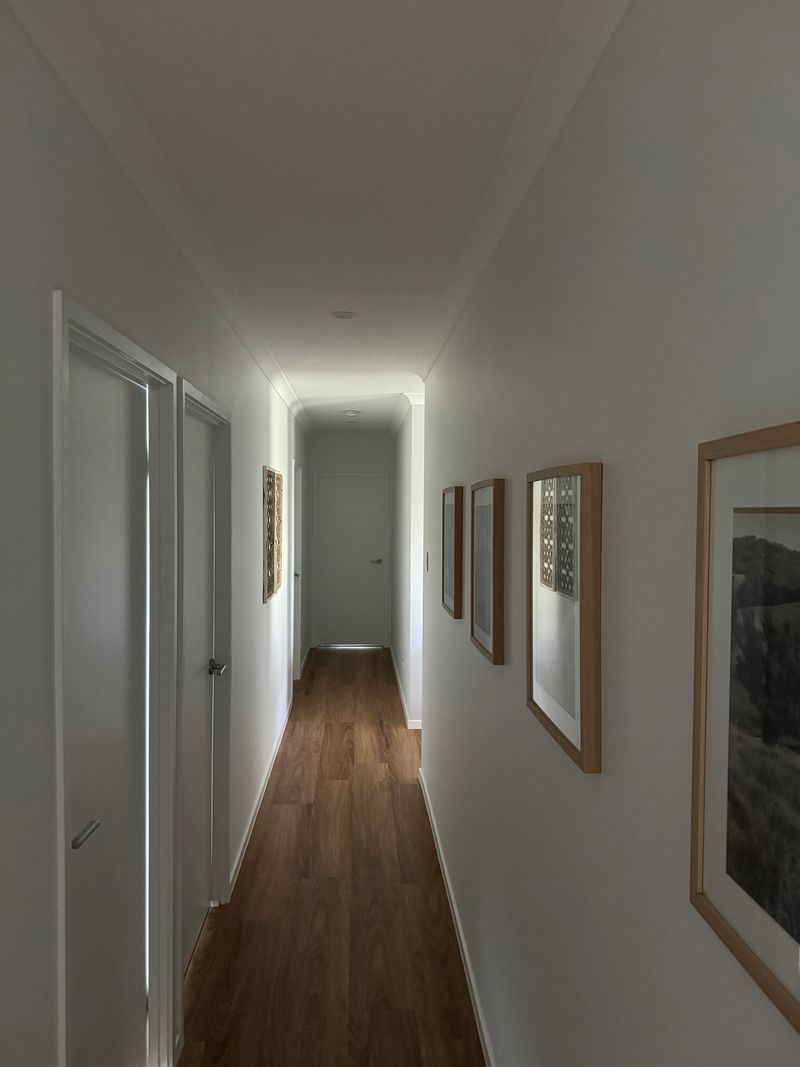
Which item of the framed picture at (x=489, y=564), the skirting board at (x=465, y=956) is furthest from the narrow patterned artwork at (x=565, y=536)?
the skirting board at (x=465, y=956)

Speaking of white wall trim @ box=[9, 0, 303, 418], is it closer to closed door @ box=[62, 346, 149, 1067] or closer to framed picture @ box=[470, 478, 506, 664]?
closed door @ box=[62, 346, 149, 1067]

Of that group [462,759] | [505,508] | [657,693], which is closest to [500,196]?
[505,508]

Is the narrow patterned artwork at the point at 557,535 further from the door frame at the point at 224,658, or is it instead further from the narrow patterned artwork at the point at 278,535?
the narrow patterned artwork at the point at 278,535

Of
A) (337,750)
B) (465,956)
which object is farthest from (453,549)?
(337,750)

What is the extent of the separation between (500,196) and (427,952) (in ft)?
8.25

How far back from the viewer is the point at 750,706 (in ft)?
2.40

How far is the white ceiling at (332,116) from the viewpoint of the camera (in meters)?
1.33

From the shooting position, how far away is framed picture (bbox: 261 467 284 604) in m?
4.32

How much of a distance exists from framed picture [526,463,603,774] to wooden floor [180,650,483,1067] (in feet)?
4.69

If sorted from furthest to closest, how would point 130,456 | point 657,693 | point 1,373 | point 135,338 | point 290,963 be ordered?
1. point 290,963
2. point 130,456
3. point 135,338
4. point 1,373
5. point 657,693

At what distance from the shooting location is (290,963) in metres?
2.72

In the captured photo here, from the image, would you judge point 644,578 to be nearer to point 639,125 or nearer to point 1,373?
point 639,125

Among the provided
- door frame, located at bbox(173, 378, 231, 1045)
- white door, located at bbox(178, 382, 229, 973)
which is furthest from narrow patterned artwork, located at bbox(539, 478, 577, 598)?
door frame, located at bbox(173, 378, 231, 1045)

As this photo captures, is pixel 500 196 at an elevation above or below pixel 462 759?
above
